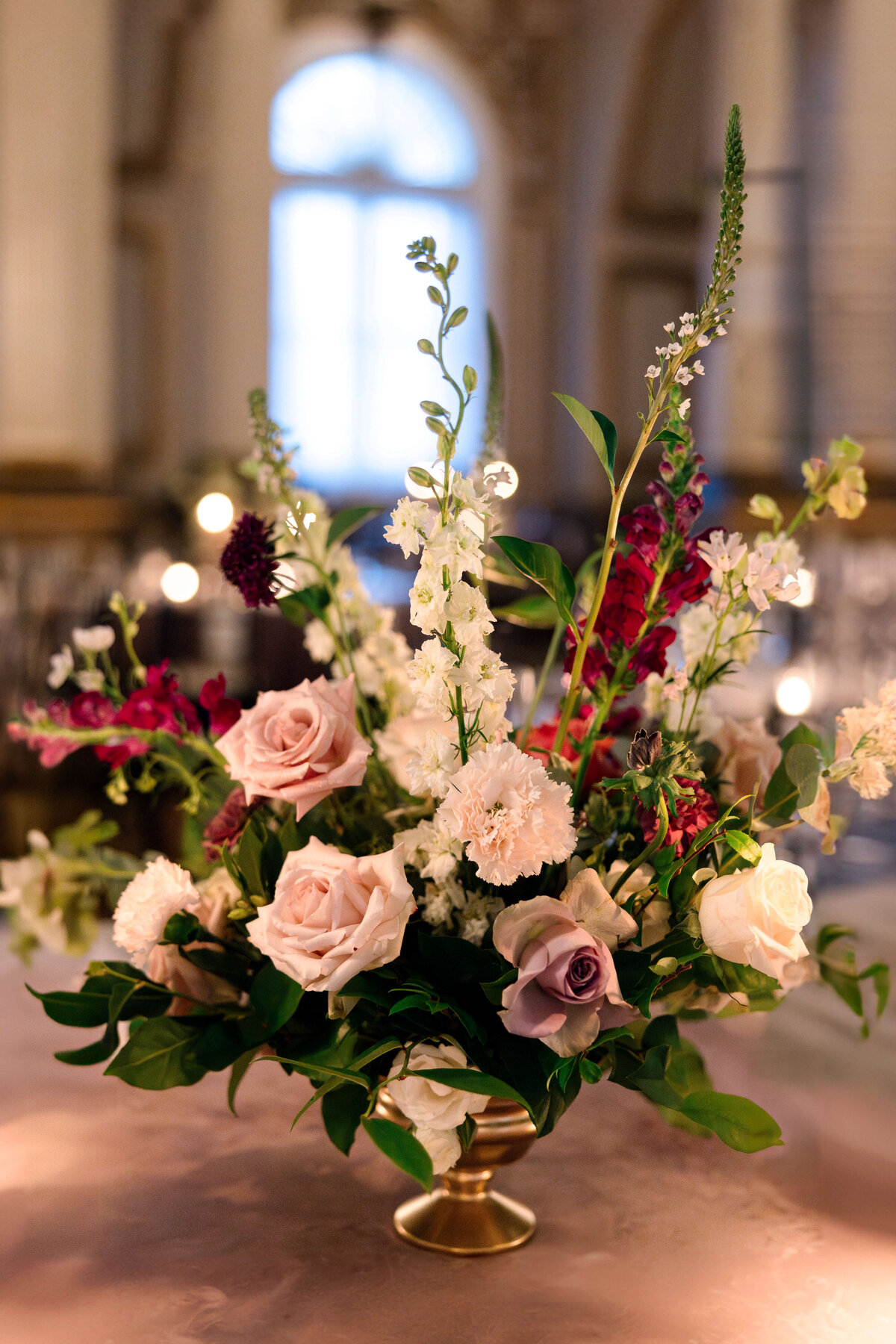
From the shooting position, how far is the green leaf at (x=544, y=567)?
610 millimetres

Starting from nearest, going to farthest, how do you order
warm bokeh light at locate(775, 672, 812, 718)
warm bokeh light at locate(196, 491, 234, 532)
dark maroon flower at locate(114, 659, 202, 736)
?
dark maroon flower at locate(114, 659, 202, 736)
warm bokeh light at locate(196, 491, 234, 532)
warm bokeh light at locate(775, 672, 812, 718)

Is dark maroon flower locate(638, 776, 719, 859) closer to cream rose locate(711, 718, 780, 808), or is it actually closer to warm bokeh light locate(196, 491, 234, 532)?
cream rose locate(711, 718, 780, 808)

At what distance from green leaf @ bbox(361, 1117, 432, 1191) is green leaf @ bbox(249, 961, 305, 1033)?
0.09 metres

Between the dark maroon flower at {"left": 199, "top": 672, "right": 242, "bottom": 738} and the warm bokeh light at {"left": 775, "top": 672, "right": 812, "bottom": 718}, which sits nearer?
the dark maroon flower at {"left": 199, "top": 672, "right": 242, "bottom": 738}

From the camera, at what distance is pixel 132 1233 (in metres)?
0.73

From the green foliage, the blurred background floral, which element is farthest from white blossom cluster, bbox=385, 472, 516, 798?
the blurred background floral

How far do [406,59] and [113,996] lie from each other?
22.7ft

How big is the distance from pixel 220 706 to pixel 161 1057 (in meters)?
0.20

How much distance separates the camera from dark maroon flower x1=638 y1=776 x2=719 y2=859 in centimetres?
63

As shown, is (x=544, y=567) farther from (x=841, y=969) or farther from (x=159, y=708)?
(x=841, y=969)

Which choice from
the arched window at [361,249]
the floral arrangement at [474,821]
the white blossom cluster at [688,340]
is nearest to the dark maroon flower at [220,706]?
the floral arrangement at [474,821]

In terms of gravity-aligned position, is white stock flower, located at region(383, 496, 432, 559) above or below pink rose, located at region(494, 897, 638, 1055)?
above

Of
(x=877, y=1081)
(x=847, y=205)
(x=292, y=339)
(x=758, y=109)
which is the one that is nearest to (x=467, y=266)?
(x=292, y=339)

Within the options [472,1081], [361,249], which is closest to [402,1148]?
[472,1081]
